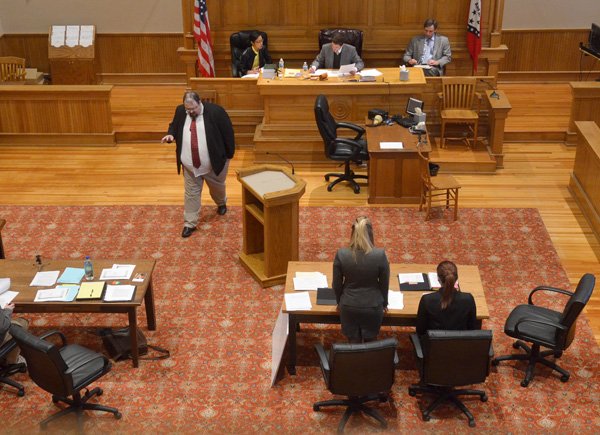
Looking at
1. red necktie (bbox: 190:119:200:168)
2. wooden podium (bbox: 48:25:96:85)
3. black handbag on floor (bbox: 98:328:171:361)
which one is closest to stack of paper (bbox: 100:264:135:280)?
black handbag on floor (bbox: 98:328:171:361)

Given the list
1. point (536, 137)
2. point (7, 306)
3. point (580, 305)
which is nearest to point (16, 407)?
point (7, 306)

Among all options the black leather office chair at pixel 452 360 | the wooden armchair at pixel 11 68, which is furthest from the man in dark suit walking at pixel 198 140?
the wooden armchair at pixel 11 68

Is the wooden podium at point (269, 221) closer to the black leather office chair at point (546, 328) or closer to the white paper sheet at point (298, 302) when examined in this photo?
the white paper sheet at point (298, 302)

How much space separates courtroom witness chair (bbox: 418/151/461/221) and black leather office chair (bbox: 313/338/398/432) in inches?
135

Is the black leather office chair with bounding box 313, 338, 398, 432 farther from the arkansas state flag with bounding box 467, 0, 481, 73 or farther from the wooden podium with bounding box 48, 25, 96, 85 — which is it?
the wooden podium with bounding box 48, 25, 96, 85

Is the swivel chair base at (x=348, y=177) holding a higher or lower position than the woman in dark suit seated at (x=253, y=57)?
lower

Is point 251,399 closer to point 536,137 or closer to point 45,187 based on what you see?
point 45,187

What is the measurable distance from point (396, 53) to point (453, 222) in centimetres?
403

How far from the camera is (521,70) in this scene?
511 inches

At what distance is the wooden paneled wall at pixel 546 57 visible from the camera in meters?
12.8

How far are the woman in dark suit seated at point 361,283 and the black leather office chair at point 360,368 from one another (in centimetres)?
35

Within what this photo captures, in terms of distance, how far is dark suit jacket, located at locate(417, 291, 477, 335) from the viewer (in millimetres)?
5289

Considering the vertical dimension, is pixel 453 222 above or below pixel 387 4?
below

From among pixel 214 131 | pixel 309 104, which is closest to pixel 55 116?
pixel 309 104
